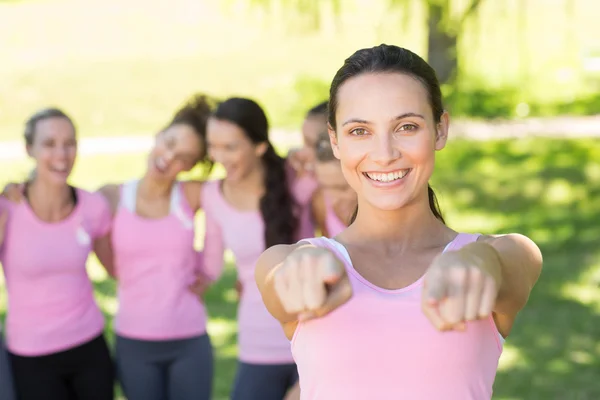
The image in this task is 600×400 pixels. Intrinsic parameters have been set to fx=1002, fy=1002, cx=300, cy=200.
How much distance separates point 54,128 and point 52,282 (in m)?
0.63

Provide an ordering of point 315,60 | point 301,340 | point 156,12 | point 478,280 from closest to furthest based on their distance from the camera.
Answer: point 478,280 → point 301,340 → point 315,60 → point 156,12

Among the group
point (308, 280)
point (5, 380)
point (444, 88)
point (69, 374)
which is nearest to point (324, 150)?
point (69, 374)

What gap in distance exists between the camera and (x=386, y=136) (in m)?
2.00

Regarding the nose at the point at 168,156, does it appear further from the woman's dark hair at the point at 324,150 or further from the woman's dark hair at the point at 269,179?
the woman's dark hair at the point at 324,150

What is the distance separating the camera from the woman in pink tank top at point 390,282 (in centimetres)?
197

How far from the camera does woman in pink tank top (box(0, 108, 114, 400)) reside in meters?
4.01

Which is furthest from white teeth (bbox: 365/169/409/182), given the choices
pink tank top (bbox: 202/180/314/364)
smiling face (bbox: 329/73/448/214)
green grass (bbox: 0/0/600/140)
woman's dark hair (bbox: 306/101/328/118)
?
green grass (bbox: 0/0/600/140)

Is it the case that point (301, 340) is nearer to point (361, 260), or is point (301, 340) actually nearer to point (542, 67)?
point (361, 260)

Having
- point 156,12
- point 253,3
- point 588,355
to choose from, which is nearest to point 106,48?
point 156,12

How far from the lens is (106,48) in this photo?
18281 mm

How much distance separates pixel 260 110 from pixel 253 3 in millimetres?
2582

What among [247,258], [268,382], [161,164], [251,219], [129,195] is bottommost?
[268,382]

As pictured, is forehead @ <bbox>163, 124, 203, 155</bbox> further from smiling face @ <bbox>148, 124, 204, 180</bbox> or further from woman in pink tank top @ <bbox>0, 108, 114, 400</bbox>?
woman in pink tank top @ <bbox>0, 108, 114, 400</bbox>

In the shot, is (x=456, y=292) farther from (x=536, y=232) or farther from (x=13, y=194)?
(x=536, y=232)
